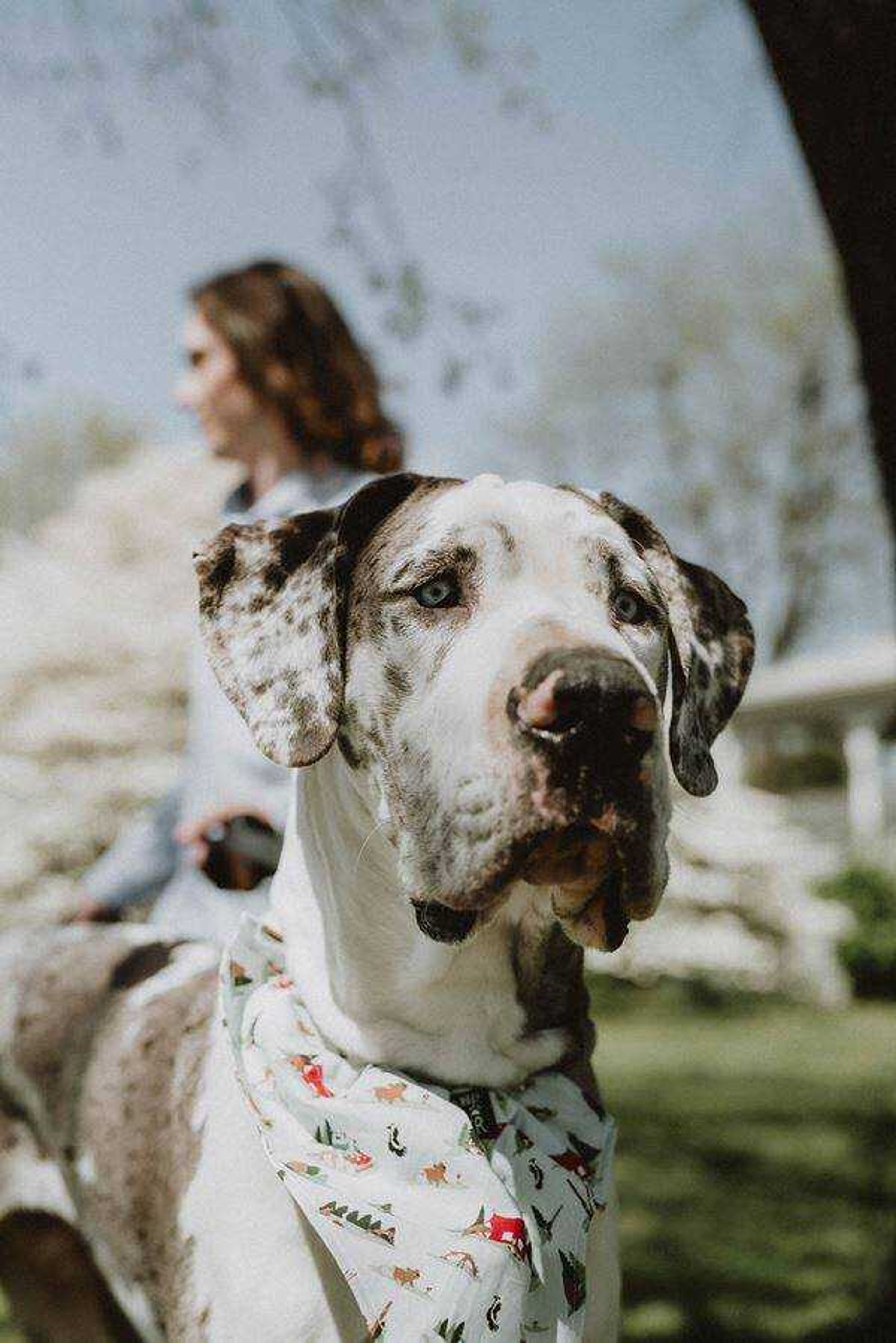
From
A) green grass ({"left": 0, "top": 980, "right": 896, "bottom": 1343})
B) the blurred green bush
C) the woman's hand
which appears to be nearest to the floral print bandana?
the woman's hand

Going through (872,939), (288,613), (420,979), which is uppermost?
(288,613)

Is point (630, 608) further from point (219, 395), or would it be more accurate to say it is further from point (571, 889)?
point (219, 395)

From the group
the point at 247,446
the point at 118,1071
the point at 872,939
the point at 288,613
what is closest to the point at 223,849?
the point at 118,1071

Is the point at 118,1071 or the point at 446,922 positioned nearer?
the point at 446,922

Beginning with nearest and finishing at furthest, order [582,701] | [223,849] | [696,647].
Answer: [582,701], [696,647], [223,849]

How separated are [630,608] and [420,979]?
726mm

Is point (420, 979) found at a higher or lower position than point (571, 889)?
lower

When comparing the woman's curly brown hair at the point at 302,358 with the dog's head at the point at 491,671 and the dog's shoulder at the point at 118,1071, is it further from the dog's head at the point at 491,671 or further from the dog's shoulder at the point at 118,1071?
the dog's shoulder at the point at 118,1071

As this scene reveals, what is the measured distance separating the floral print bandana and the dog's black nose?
75 cm

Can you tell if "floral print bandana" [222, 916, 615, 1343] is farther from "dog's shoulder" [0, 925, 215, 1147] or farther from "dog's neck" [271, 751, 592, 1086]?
"dog's shoulder" [0, 925, 215, 1147]

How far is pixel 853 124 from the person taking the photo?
3.52 metres

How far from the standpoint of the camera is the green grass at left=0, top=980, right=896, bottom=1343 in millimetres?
5039

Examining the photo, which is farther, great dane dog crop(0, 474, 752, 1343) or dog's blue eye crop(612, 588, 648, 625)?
dog's blue eye crop(612, 588, 648, 625)

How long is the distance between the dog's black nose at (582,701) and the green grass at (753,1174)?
12.0 ft
